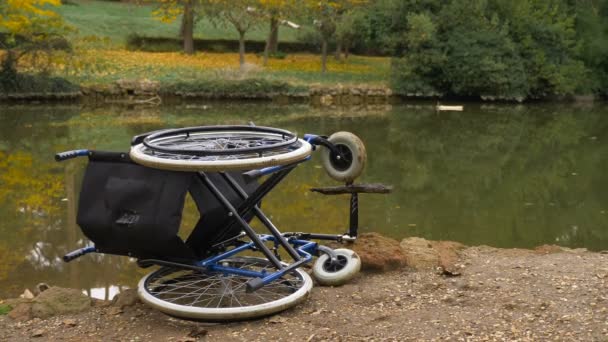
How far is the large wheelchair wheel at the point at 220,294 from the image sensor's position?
14.8ft

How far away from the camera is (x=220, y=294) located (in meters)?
4.97

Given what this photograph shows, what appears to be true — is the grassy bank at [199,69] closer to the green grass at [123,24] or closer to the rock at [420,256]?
the green grass at [123,24]

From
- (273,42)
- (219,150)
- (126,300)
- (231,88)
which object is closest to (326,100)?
(231,88)

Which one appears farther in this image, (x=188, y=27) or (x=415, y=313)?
(x=188, y=27)

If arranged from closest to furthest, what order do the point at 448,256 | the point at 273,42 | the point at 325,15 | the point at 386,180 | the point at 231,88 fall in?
the point at 448,256 < the point at 386,180 < the point at 231,88 < the point at 325,15 < the point at 273,42

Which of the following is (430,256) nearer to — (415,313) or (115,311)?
A: (415,313)

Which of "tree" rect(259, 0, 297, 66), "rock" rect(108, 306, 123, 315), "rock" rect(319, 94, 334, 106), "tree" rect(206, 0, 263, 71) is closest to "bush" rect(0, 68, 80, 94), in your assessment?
"tree" rect(206, 0, 263, 71)

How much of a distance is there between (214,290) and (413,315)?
1.39 meters

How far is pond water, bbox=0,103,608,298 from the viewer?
26.0 ft

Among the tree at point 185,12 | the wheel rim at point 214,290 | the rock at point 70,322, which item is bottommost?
the rock at point 70,322

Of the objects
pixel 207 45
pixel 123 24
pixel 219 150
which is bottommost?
pixel 207 45

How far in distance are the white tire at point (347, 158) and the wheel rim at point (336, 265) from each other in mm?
712

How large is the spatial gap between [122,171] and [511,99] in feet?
79.4

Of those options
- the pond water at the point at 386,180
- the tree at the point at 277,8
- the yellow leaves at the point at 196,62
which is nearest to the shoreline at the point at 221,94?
the yellow leaves at the point at 196,62
